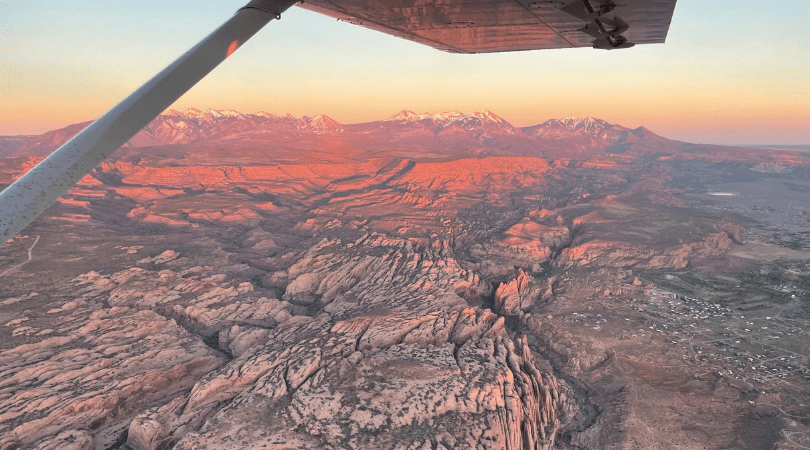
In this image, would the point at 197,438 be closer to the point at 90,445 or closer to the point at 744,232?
the point at 90,445

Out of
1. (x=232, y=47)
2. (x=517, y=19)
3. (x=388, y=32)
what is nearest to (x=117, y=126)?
(x=232, y=47)

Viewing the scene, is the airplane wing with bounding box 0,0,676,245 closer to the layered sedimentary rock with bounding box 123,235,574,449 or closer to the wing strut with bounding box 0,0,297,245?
the wing strut with bounding box 0,0,297,245

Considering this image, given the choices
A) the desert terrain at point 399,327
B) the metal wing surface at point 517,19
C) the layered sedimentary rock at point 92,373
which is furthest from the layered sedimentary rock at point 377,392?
the metal wing surface at point 517,19

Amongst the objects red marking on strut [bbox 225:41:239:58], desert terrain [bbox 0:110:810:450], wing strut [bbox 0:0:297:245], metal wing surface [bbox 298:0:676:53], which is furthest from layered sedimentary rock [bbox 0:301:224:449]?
metal wing surface [bbox 298:0:676:53]

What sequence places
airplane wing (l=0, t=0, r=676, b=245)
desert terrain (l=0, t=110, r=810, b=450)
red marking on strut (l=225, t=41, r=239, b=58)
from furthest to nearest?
desert terrain (l=0, t=110, r=810, b=450) < red marking on strut (l=225, t=41, r=239, b=58) < airplane wing (l=0, t=0, r=676, b=245)

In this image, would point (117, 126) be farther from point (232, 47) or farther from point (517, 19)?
point (517, 19)

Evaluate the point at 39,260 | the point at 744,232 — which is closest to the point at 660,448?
the point at 39,260
